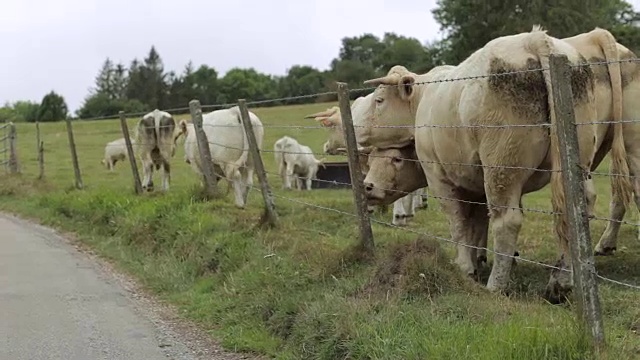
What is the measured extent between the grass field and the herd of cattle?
55cm

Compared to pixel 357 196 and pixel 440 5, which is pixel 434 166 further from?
pixel 440 5

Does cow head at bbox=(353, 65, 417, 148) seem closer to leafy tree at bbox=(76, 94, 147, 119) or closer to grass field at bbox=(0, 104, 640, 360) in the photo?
grass field at bbox=(0, 104, 640, 360)

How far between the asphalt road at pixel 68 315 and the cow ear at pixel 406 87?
11.5ft

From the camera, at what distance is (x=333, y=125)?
11445mm

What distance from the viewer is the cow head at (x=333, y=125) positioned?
37.8 feet

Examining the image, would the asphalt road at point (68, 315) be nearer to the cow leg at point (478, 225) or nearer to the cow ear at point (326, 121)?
the cow leg at point (478, 225)

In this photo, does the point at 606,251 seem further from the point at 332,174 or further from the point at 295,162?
the point at 295,162

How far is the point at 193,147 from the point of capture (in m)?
16.0

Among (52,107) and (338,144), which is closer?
(338,144)

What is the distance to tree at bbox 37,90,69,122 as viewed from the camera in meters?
87.4

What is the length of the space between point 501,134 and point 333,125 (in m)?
4.94

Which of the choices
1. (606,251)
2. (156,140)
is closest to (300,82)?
(156,140)

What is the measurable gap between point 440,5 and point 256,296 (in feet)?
152

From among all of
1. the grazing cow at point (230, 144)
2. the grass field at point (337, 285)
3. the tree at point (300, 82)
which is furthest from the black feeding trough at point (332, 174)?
the tree at point (300, 82)
